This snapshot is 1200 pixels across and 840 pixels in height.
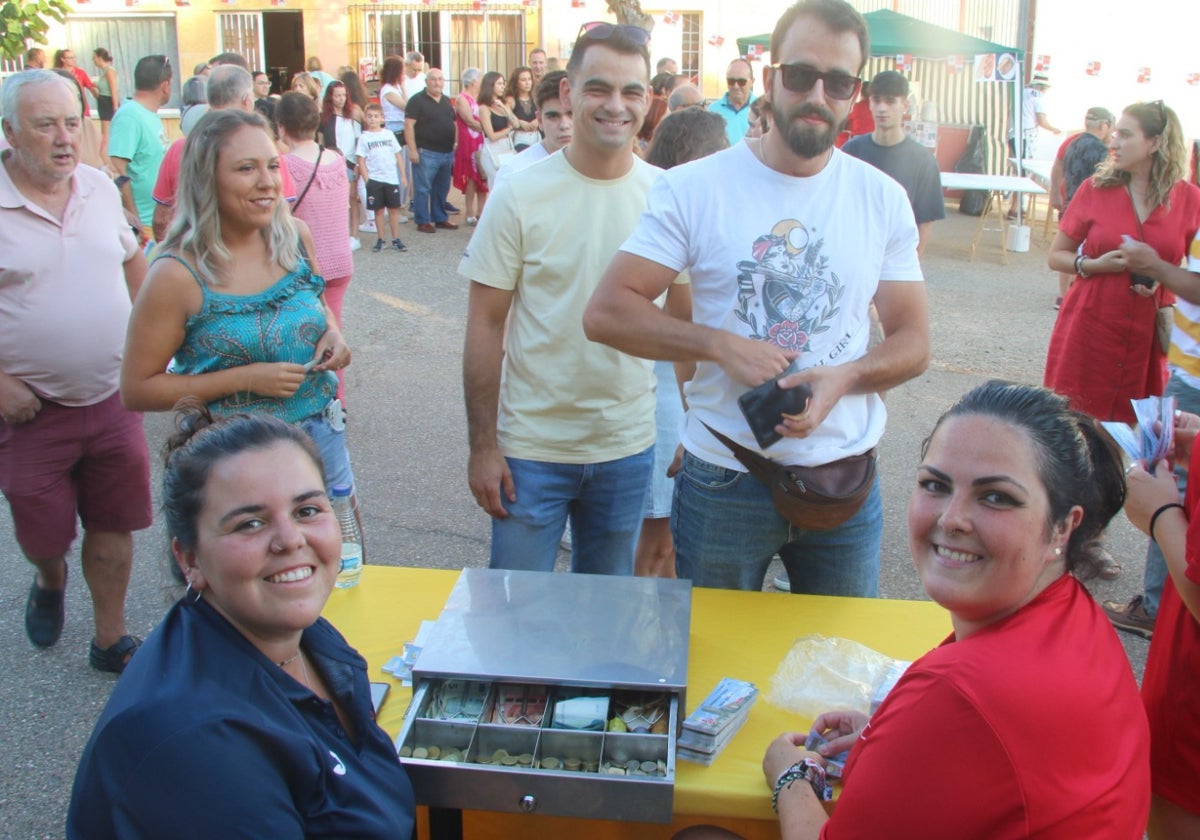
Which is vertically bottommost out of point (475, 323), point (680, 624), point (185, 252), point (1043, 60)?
point (680, 624)

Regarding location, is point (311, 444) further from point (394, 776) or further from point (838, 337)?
point (838, 337)

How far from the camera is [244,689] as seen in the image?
154cm

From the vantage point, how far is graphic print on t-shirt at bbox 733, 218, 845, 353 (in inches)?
91.2

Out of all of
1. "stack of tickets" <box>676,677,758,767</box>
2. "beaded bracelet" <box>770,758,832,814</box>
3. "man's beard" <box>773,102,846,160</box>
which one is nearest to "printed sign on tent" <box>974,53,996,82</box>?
"man's beard" <box>773,102,846,160</box>

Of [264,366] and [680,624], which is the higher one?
[264,366]

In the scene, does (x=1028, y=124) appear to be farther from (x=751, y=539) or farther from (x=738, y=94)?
(x=751, y=539)

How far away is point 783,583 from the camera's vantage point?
4207 mm

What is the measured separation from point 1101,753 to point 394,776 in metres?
1.07

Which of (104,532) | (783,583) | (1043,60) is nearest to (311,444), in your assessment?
(104,532)

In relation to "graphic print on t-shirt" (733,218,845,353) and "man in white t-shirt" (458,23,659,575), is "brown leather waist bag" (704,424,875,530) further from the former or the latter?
"man in white t-shirt" (458,23,659,575)

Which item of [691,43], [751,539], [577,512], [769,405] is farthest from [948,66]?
[769,405]

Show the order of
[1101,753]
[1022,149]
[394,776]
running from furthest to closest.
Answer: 1. [1022,149]
2. [394,776]
3. [1101,753]

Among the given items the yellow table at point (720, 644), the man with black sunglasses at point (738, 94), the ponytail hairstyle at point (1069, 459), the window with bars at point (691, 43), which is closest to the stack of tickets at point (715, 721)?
the yellow table at point (720, 644)

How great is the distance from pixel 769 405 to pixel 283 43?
22.4 meters
